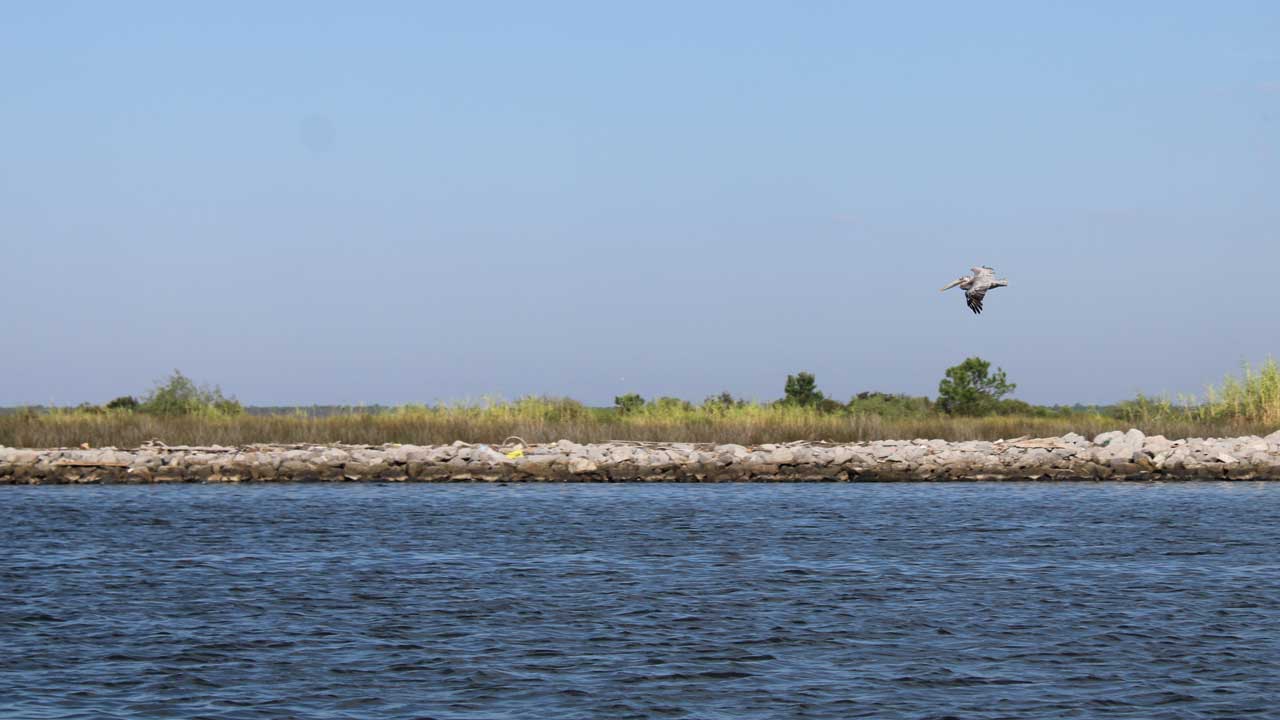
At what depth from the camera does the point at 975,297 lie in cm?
1897

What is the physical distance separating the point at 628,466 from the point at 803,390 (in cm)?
1318

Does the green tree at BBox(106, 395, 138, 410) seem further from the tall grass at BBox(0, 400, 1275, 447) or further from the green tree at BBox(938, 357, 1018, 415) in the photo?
the green tree at BBox(938, 357, 1018, 415)

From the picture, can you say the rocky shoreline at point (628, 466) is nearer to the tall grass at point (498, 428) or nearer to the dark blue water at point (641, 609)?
the tall grass at point (498, 428)

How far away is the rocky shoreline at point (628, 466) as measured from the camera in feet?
103

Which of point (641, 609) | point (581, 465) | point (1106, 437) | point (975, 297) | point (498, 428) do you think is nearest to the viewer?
point (641, 609)

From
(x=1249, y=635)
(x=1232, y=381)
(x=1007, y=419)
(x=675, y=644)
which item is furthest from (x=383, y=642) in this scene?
(x=1232, y=381)

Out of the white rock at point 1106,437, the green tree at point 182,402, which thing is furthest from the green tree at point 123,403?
the white rock at point 1106,437

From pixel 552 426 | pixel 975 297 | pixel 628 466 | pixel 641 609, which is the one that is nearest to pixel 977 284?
pixel 975 297

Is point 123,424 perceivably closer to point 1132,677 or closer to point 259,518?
point 259,518

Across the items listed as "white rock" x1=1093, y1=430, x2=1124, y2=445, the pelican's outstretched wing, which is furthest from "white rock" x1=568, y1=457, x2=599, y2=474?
the pelican's outstretched wing

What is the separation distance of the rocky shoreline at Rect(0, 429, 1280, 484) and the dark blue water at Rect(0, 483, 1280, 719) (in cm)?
496

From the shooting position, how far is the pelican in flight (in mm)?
18906

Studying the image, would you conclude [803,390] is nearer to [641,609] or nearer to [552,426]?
[552,426]

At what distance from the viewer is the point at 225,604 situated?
51.9ft
